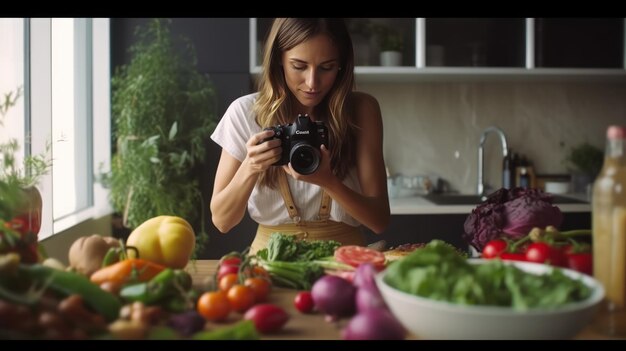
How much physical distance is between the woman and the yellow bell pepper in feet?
1.34

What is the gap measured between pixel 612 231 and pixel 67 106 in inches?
96.9

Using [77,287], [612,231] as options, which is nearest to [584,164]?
[612,231]

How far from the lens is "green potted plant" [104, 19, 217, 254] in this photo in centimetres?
249

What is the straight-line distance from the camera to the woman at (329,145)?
147 cm

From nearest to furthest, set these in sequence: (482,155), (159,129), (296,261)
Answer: (296,261), (159,129), (482,155)

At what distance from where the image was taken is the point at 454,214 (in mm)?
2654

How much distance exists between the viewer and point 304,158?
135 cm

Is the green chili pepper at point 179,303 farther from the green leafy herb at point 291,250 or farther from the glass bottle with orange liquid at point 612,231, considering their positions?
the glass bottle with orange liquid at point 612,231

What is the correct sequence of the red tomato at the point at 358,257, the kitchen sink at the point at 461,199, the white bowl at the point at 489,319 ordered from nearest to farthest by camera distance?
the white bowl at the point at 489,319
the red tomato at the point at 358,257
the kitchen sink at the point at 461,199

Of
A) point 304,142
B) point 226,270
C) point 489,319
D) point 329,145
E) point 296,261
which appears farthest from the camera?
point 329,145

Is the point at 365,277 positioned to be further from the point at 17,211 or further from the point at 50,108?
the point at 50,108

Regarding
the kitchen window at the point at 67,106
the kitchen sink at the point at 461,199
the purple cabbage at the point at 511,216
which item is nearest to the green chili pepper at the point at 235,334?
the purple cabbage at the point at 511,216

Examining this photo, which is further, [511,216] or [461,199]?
[461,199]

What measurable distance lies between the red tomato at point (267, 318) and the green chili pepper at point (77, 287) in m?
0.18
